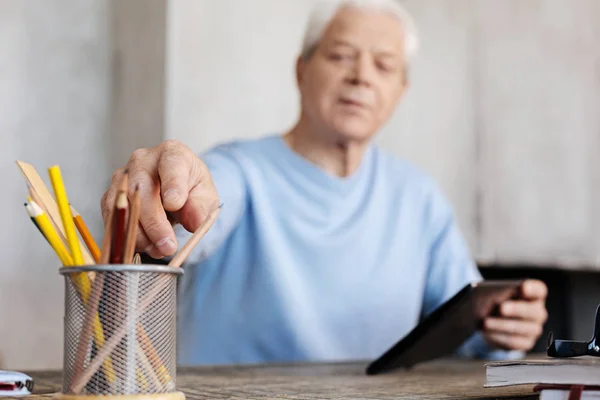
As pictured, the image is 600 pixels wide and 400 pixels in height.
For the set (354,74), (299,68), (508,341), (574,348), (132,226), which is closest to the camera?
(132,226)

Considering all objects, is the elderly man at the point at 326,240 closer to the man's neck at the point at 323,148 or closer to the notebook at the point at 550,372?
the man's neck at the point at 323,148

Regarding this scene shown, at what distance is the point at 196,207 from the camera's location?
74cm

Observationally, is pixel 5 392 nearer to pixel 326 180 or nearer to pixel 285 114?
pixel 326 180

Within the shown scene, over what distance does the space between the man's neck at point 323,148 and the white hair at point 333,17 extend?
7.1 inches

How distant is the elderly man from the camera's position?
1666 millimetres

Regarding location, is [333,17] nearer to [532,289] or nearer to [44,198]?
[532,289]

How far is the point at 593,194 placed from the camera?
8.16 ft

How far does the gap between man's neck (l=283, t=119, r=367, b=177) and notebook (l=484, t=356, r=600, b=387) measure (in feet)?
3.64

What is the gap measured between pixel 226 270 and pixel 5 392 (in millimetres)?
998

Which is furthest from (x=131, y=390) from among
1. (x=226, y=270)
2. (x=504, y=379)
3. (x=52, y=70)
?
(x=52, y=70)

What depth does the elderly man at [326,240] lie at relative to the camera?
1666mm

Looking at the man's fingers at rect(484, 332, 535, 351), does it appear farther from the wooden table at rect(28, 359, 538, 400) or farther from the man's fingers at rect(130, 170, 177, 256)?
the man's fingers at rect(130, 170, 177, 256)

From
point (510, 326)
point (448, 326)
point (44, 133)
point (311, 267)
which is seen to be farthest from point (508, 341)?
point (44, 133)

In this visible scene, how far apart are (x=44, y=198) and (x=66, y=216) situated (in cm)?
3
